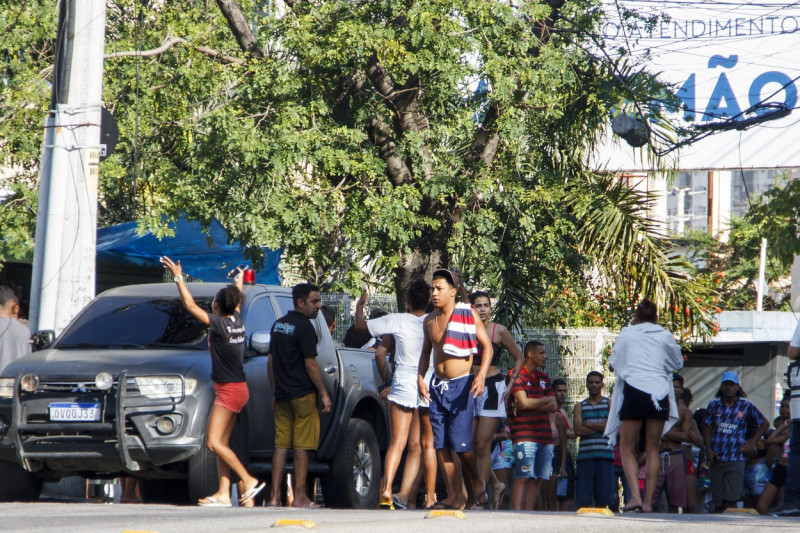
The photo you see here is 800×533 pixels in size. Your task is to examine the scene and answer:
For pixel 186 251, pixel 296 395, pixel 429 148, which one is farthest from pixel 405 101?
pixel 296 395

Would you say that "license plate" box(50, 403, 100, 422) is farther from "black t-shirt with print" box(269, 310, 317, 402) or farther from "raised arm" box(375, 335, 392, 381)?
"raised arm" box(375, 335, 392, 381)

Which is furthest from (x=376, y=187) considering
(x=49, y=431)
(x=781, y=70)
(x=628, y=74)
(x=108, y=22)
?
(x=781, y=70)

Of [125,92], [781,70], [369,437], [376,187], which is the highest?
[781,70]

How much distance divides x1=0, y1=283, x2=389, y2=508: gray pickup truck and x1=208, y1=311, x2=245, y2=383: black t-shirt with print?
22 cm

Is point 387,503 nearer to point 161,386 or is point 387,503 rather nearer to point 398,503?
point 398,503

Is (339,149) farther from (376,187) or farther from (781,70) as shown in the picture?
(781,70)

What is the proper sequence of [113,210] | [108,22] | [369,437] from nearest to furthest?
[369,437]
[108,22]
[113,210]

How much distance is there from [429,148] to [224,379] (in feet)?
20.9

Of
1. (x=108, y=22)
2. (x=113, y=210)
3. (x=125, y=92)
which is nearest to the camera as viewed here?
(x=125, y=92)

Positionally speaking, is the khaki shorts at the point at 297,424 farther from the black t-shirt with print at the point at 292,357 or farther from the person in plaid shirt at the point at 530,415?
the person in plaid shirt at the point at 530,415

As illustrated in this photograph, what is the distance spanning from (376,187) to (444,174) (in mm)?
819

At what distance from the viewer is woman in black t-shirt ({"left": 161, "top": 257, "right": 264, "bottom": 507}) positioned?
28.1 feet

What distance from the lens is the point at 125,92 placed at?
16750mm

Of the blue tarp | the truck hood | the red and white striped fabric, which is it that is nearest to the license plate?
the truck hood
